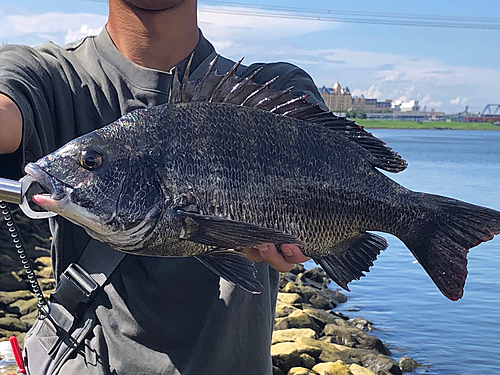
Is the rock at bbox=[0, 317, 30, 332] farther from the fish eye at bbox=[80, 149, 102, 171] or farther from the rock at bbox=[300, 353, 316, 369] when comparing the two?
the fish eye at bbox=[80, 149, 102, 171]

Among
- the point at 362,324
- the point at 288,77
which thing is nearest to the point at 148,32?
the point at 288,77

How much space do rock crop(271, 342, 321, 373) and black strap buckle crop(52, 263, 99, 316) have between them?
4968 mm

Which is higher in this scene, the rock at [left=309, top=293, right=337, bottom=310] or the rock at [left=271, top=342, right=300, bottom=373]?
the rock at [left=271, top=342, right=300, bottom=373]

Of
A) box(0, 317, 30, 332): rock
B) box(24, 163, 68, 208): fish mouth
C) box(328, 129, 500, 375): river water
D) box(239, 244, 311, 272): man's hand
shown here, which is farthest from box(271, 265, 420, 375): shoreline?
box(24, 163, 68, 208): fish mouth

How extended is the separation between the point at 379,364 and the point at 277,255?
716 cm

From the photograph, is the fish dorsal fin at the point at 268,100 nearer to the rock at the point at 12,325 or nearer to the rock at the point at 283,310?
the rock at the point at 12,325

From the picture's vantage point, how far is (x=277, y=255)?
8.36 feet

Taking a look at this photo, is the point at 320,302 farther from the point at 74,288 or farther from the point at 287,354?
the point at 74,288

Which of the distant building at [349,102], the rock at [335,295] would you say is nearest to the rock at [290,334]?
the rock at [335,295]

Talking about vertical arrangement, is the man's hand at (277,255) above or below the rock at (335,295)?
above

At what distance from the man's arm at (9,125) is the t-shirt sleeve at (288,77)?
1.13m

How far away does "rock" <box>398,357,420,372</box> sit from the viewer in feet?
32.1

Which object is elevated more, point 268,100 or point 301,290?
point 268,100

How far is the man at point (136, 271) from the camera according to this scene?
108 inches
